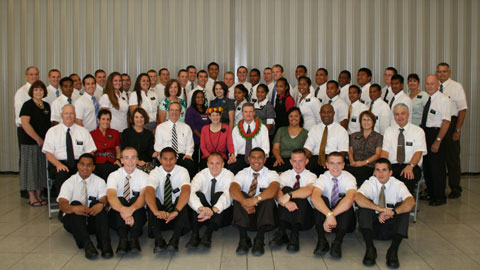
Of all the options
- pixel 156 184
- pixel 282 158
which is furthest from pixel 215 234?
pixel 282 158

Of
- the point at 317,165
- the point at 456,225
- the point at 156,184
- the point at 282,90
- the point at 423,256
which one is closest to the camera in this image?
→ the point at 423,256

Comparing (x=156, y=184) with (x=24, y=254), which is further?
(x=156, y=184)

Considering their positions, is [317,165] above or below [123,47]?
below

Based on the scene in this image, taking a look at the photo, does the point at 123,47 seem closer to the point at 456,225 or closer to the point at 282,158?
the point at 282,158

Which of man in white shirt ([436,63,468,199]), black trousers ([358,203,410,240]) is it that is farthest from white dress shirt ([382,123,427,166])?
man in white shirt ([436,63,468,199])

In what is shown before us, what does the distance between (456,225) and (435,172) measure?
42.3 inches

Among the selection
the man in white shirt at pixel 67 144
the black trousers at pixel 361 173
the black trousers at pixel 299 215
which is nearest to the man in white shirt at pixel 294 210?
the black trousers at pixel 299 215

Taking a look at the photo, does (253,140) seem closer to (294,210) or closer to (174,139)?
(174,139)

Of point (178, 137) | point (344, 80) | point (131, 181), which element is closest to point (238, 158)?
point (178, 137)

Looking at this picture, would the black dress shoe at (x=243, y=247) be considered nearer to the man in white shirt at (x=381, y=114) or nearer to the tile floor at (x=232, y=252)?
the tile floor at (x=232, y=252)

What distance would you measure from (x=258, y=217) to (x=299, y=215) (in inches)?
16.4

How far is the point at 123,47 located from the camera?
8555 millimetres

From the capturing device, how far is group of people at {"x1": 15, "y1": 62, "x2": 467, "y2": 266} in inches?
169

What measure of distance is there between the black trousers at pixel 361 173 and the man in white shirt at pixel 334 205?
721 mm
